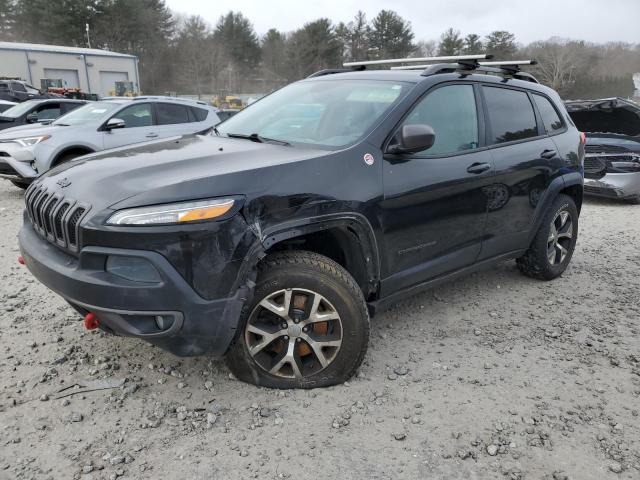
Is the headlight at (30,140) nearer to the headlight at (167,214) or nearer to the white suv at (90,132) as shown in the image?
the white suv at (90,132)

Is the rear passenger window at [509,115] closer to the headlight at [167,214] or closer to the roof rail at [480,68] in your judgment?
the roof rail at [480,68]

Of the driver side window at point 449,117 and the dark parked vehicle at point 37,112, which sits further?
the dark parked vehicle at point 37,112

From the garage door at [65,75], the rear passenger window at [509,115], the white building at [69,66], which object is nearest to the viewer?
the rear passenger window at [509,115]

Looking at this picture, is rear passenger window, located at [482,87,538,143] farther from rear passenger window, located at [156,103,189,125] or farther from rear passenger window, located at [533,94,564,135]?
rear passenger window, located at [156,103,189,125]

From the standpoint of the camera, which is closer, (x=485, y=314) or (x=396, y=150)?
(x=396, y=150)

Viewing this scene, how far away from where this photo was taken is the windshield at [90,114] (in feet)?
26.6

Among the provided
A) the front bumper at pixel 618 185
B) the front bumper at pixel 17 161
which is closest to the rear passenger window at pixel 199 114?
the front bumper at pixel 17 161

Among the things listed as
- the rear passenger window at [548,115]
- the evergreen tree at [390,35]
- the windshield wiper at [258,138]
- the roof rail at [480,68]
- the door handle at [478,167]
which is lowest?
the door handle at [478,167]

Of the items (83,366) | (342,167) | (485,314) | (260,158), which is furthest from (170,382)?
(485,314)

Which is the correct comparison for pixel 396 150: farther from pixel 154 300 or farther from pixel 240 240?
pixel 154 300

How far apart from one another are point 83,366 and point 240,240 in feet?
4.73

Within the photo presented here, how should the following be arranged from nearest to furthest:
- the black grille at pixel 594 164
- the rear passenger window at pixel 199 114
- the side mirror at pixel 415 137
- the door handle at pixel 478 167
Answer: the side mirror at pixel 415 137 < the door handle at pixel 478 167 < the black grille at pixel 594 164 < the rear passenger window at pixel 199 114

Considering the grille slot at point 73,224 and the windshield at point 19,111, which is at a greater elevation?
the windshield at point 19,111

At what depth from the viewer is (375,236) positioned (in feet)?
9.84
